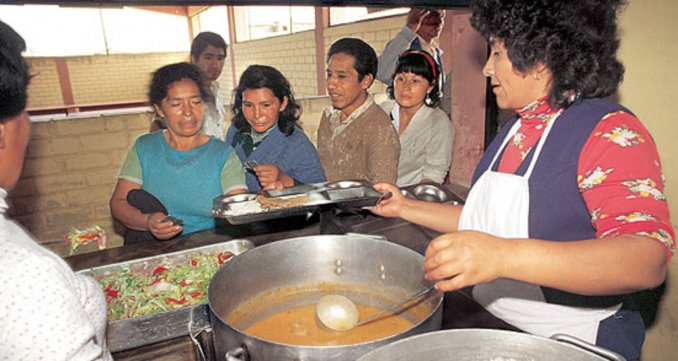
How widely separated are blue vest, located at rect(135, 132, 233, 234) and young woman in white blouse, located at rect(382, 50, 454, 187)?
56.4 inches

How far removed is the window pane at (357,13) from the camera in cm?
714

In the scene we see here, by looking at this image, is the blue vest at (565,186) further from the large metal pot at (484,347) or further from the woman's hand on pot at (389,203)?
the woman's hand on pot at (389,203)

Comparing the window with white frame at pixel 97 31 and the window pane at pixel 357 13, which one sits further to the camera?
the window with white frame at pixel 97 31

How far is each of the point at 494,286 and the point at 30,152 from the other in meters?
4.85

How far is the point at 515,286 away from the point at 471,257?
59cm

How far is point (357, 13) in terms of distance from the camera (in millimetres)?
8227

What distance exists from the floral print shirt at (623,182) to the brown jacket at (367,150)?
1.57m

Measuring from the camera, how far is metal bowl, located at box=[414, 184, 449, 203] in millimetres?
2353

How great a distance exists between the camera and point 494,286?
4.79 feet

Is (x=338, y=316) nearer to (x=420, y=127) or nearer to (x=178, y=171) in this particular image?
(x=178, y=171)

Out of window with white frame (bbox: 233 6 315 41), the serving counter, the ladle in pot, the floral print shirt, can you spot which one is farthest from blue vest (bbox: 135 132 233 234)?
window with white frame (bbox: 233 6 315 41)

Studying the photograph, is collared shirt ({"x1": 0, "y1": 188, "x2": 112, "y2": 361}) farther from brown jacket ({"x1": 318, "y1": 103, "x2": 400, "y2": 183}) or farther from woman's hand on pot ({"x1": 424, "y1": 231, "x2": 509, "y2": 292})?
brown jacket ({"x1": 318, "y1": 103, "x2": 400, "y2": 183})

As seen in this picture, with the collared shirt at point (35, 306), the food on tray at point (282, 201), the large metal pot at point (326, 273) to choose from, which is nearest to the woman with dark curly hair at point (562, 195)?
the large metal pot at point (326, 273)

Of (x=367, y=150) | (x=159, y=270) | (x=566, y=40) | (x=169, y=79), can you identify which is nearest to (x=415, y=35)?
(x=367, y=150)
